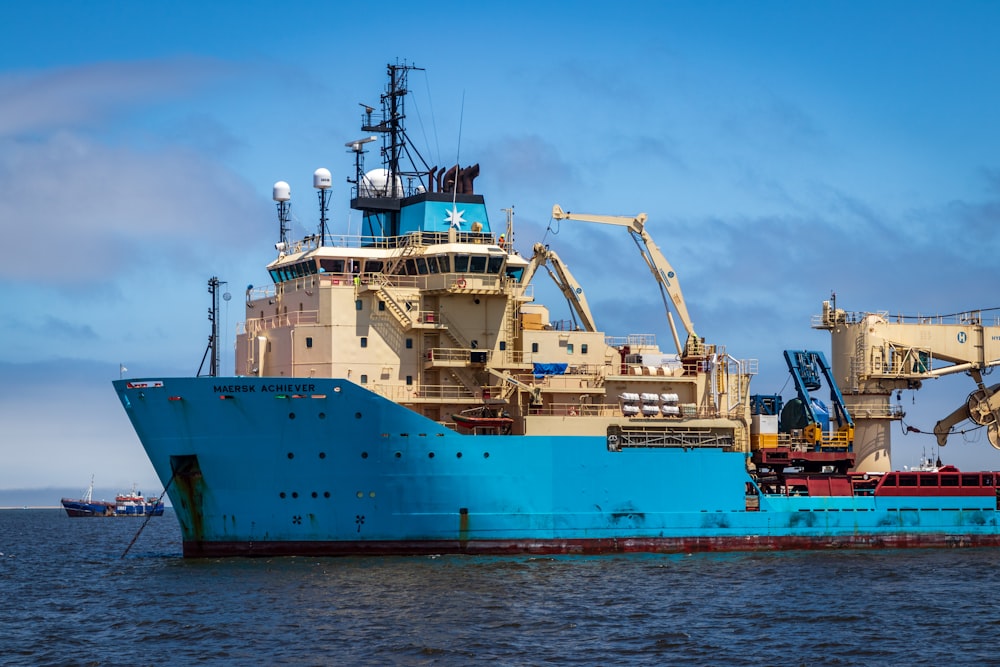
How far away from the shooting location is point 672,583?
1233 inches

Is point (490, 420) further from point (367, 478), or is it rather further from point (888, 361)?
point (888, 361)

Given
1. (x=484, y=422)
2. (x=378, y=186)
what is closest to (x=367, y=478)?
(x=484, y=422)

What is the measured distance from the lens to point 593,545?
119ft

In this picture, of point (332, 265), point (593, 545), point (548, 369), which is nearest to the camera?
point (593, 545)

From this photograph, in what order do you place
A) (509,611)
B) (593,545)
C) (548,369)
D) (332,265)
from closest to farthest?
(509,611) → (593,545) → (332,265) → (548,369)

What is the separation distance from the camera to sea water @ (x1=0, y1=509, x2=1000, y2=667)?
23.1 metres

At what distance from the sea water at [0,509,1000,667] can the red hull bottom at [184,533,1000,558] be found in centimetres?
39

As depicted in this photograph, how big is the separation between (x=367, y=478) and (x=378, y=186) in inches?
424

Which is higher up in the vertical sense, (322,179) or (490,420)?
(322,179)

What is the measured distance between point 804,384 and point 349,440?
1701 centimetres

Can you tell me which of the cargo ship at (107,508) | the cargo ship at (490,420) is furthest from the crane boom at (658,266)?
the cargo ship at (107,508)

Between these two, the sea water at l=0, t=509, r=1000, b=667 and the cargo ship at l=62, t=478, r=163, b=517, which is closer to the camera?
the sea water at l=0, t=509, r=1000, b=667

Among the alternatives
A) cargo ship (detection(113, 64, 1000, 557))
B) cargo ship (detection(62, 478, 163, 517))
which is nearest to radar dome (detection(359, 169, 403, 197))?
cargo ship (detection(113, 64, 1000, 557))

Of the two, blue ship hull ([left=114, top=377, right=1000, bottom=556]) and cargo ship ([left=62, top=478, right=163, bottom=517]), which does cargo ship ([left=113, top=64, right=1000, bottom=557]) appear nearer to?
blue ship hull ([left=114, top=377, right=1000, bottom=556])
